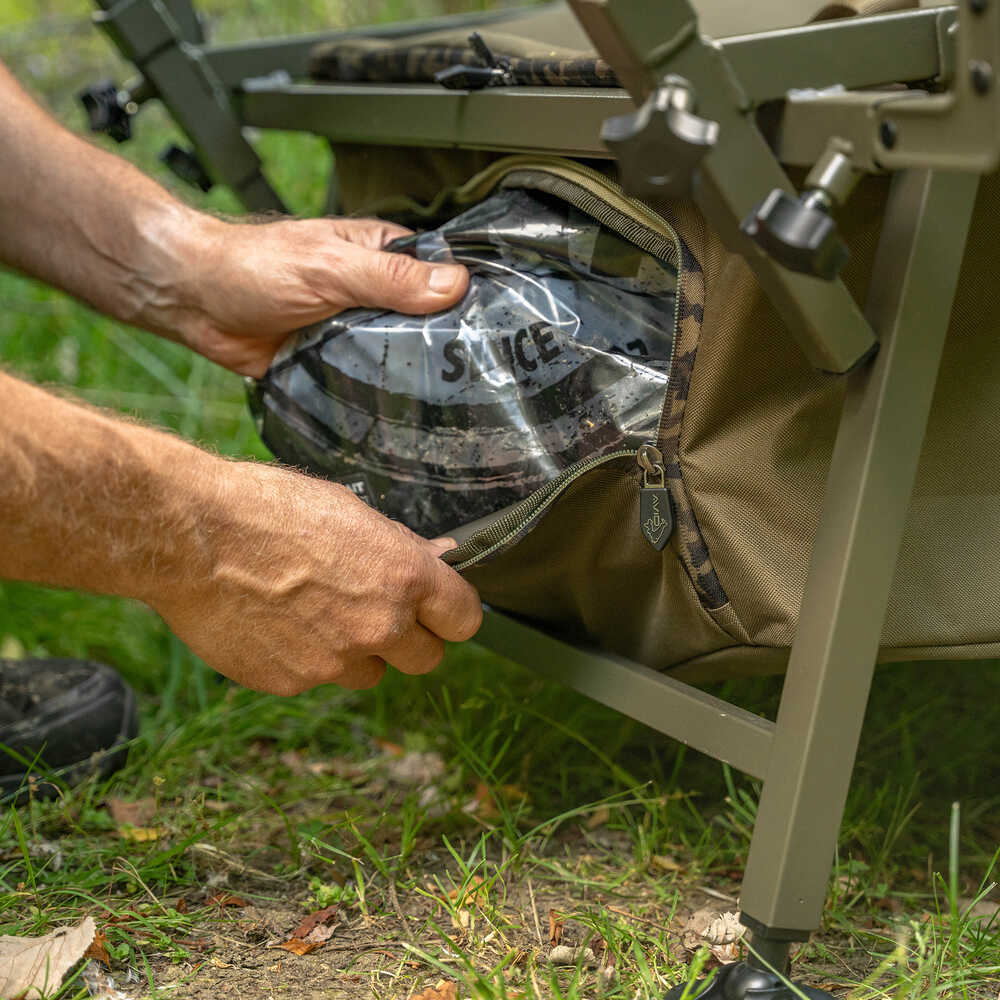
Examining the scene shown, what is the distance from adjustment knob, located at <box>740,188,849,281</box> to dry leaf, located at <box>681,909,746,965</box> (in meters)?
0.60

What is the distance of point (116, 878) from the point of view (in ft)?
3.98

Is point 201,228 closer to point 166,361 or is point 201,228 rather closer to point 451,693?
point 451,693

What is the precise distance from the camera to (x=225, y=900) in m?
1.22

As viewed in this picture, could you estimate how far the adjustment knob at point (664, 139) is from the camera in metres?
0.79

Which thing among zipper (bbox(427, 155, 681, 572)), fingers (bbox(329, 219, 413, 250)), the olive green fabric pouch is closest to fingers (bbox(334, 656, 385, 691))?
zipper (bbox(427, 155, 681, 572))

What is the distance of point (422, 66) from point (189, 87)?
0.47m

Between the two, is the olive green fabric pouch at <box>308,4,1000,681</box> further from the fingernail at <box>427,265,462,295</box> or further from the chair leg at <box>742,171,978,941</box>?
the fingernail at <box>427,265,462,295</box>

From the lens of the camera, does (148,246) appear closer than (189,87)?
Yes

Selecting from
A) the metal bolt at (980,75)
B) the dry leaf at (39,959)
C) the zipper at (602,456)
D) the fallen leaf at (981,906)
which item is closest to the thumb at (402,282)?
the zipper at (602,456)

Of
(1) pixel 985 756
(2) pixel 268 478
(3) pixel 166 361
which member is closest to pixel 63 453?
(2) pixel 268 478

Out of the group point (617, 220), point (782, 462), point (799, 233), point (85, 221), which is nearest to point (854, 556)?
Result: point (782, 462)

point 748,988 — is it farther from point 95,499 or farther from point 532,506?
point 95,499

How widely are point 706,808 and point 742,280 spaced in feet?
2.40

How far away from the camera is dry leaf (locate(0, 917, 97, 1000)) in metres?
1.02
